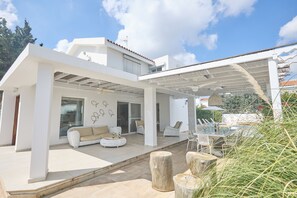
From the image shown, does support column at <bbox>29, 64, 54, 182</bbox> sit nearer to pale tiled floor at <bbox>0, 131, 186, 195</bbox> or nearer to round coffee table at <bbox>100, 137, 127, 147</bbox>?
pale tiled floor at <bbox>0, 131, 186, 195</bbox>

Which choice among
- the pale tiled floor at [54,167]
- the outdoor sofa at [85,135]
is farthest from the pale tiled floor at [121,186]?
the outdoor sofa at [85,135]

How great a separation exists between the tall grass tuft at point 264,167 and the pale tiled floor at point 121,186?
7.92 ft

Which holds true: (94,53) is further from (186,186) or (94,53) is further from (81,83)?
(186,186)

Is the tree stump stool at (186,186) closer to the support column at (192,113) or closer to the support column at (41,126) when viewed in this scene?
the support column at (41,126)

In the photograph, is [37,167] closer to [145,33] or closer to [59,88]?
[59,88]

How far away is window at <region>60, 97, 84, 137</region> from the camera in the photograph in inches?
316

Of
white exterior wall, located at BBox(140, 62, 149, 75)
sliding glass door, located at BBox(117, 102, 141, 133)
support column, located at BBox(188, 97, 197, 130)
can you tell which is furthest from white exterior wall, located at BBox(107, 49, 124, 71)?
support column, located at BBox(188, 97, 197, 130)

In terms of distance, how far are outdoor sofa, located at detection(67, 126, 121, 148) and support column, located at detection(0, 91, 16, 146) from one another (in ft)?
11.5

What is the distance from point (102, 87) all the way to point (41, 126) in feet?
18.2

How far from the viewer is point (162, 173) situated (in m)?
3.49

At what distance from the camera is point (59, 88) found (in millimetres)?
7781

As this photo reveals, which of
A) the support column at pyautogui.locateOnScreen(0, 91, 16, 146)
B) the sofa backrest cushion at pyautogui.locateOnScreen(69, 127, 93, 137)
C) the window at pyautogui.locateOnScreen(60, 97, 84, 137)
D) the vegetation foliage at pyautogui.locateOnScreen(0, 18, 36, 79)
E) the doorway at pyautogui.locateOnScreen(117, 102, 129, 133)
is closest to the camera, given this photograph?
the sofa backrest cushion at pyautogui.locateOnScreen(69, 127, 93, 137)

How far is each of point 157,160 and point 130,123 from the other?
8330mm

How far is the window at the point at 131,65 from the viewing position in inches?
368
